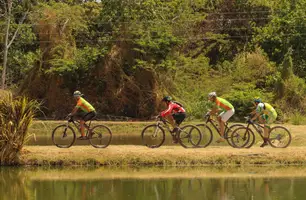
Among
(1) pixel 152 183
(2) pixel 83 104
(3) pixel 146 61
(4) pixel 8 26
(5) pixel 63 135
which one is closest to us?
(1) pixel 152 183

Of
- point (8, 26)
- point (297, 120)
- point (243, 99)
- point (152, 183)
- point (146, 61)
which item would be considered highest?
point (8, 26)

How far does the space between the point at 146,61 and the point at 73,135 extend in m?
16.4

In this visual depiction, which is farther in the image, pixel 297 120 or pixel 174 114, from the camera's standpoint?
pixel 297 120

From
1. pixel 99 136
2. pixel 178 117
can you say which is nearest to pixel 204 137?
pixel 178 117

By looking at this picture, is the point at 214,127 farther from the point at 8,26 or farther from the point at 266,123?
the point at 8,26

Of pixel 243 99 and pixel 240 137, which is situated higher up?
pixel 243 99

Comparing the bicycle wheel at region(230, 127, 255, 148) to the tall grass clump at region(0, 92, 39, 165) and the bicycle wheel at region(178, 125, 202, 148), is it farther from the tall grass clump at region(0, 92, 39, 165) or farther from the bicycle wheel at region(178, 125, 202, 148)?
the tall grass clump at region(0, 92, 39, 165)

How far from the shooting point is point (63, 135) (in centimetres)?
1792

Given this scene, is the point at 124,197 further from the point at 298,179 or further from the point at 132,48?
the point at 132,48

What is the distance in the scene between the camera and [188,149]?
17531 millimetres

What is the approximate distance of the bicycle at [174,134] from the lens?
58.4 ft

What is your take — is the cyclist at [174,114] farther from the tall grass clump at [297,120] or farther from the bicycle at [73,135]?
the tall grass clump at [297,120]

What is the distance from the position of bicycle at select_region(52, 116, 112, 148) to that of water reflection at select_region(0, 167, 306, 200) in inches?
77.2

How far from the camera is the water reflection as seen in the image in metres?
12.6
